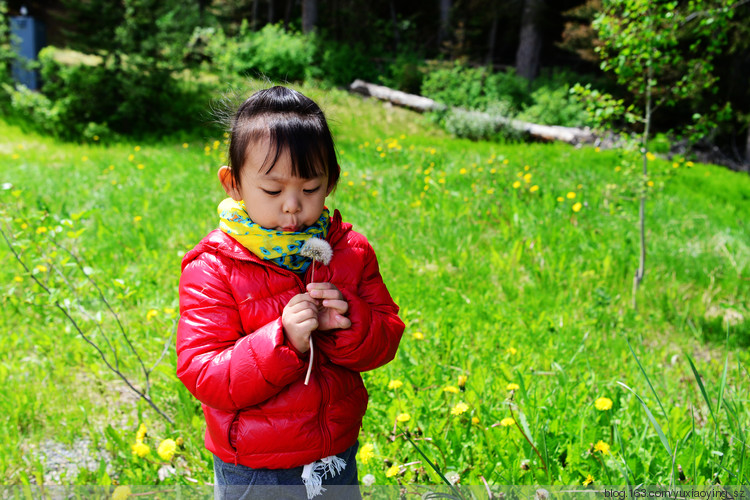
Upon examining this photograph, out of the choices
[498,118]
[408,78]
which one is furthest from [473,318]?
[408,78]

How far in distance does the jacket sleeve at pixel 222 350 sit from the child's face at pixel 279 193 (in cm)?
19

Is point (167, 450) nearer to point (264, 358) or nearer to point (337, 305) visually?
point (264, 358)

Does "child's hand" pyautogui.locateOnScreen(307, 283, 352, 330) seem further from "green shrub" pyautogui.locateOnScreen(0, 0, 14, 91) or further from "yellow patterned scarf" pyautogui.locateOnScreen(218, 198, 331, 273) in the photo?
"green shrub" pyautogui.locateOnScreen(0, 0, 14, 91)

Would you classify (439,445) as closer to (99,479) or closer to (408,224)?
(99,479)

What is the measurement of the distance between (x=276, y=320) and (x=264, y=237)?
22 centimetres

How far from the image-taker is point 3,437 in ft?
7.64

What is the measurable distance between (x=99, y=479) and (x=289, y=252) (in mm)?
1343

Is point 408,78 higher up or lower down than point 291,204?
higher up

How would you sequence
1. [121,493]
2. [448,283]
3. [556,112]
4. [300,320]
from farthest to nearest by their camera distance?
[556,112], [448,283], [121,493], [300,320]

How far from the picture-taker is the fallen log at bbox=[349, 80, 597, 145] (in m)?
9.73

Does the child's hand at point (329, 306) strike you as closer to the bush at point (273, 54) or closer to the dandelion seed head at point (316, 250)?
the dandelion seed head at point (316, 250)

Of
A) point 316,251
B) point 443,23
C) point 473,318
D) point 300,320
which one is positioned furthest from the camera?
point 443,23

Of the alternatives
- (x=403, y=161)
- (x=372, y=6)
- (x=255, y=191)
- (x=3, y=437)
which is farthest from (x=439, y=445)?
(x=372, y=6)

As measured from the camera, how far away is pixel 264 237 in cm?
140
